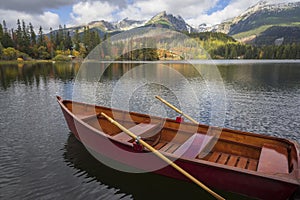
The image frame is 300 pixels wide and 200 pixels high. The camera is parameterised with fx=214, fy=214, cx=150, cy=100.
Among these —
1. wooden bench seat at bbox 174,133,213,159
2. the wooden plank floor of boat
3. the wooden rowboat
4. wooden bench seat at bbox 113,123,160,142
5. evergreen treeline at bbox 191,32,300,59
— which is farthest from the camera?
evergreen treeline at bbox 191,32,300,59

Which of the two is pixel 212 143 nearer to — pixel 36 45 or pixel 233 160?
pixel 233 160

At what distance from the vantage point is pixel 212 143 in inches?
359

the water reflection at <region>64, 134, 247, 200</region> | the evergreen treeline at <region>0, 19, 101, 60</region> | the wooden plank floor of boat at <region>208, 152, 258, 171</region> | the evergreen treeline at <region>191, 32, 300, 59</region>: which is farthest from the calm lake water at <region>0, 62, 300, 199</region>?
the evergreen treeline at <region>191, 32, 300, 59</region>

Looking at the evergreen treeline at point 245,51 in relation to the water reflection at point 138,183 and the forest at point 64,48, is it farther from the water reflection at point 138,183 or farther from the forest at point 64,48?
the water reflection at point 138,183

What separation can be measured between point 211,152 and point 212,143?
42 centimetres

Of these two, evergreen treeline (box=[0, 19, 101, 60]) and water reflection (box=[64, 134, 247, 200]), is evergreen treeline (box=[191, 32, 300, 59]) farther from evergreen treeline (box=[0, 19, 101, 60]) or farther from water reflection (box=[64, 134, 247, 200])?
water reflection (box=[64, 134, 247, 200])

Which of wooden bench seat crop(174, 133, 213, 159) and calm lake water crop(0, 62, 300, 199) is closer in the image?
calm lake water crop(0, 62, 300, 199)

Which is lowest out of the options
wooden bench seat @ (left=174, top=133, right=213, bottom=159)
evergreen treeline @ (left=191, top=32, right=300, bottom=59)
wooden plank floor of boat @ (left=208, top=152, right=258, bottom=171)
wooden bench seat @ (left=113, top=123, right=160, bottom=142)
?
wooden plank floor of boat @ (left=208, top=152, right=258, bottom=171)

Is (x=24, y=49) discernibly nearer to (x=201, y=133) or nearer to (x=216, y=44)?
(x=201, y=133)

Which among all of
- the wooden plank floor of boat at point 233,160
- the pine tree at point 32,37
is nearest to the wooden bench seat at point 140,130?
the wooden plank floor of boat at point 233,160

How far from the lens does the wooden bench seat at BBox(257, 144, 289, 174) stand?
6.63 meters

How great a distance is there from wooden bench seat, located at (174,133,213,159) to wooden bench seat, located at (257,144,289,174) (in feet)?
6.84

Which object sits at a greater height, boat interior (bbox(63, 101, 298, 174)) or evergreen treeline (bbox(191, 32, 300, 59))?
evergreen treeline (bbox(191, 32, 300, 59))

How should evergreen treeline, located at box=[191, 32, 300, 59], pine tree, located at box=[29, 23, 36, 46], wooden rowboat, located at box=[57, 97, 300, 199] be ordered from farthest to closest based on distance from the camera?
evergreen treeline, located at box=[191, 32, 300, 59] → pine tree, located at box=[29, 23, 36, 46] → wooden rowboat, located at box=[57, 97, 300, 199]
